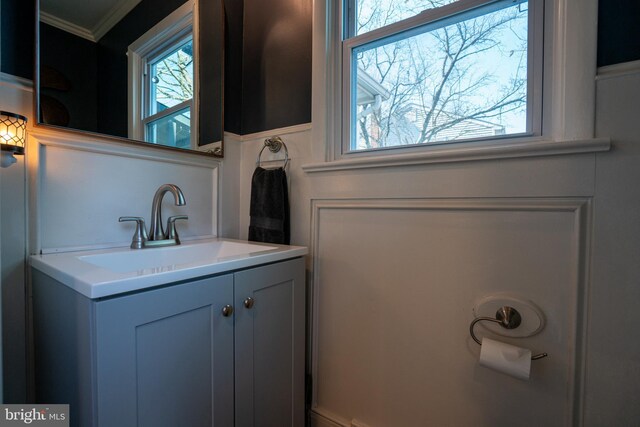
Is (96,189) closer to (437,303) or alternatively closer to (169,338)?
(169,338)

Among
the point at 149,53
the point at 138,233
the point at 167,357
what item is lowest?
the point at 167,357

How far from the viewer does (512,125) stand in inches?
34.3

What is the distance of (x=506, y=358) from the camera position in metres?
0.76

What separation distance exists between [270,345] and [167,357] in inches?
14.3

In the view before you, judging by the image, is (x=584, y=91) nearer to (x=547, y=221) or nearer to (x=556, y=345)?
(x=547, y=221)

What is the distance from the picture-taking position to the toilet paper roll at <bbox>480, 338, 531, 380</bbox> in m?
0.74

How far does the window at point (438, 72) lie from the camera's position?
86 cm

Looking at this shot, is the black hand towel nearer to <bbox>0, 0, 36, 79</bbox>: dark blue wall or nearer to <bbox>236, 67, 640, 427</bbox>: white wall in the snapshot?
<bbox>236, 67, 640, 427</bbox>: white wall

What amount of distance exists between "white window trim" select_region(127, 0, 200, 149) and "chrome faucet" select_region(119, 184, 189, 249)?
0.25 m

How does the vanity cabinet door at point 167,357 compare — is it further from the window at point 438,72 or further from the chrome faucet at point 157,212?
the window at point 438,72

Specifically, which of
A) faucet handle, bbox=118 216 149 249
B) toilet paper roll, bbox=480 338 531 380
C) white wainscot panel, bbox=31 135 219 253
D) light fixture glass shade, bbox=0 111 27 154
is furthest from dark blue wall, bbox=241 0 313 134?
toilet paper roll, bbox=480 338 531 380

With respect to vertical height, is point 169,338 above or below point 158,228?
below

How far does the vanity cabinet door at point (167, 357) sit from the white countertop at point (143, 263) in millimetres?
32

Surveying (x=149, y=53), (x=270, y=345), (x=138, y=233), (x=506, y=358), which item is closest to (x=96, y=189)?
(x=138, y=233)
